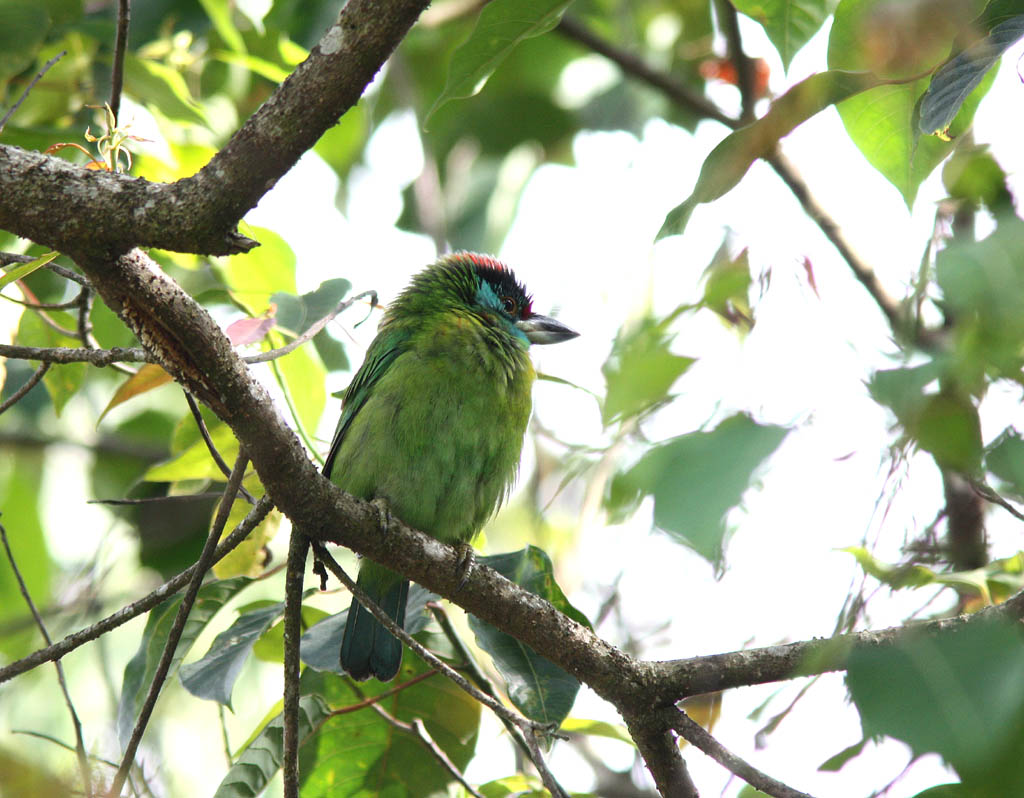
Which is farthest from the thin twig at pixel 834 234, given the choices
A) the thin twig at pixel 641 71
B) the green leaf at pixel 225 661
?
the green leaf at pixel 225 661

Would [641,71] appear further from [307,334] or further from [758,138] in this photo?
[758,138]

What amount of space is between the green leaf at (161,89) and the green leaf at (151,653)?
1.55 m

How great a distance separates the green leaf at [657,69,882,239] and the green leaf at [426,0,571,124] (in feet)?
2.39

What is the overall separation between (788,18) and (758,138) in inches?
32.8

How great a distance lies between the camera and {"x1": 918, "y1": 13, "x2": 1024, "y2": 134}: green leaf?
5.46 ft

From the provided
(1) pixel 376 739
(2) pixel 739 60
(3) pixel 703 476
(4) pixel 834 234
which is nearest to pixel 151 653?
(1) pixel 376 739

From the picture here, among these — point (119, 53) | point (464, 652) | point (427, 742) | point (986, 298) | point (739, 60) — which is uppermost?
point (739, 60)

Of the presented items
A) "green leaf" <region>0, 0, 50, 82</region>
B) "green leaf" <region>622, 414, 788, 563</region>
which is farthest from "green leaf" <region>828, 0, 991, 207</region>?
"green leaf" <region>0, 0, 50, 82</region>

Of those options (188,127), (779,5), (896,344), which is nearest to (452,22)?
(188,127)

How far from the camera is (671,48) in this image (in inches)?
219

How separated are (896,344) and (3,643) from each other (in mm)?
4341

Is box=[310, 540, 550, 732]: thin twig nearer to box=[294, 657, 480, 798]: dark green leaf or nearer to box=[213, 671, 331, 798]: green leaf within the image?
box=[213, 671, 331, 798]: green leaf

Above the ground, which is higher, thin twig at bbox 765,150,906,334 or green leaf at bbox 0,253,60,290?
thin twig at bbox 765,150,906,334

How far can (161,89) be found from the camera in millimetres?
3213
